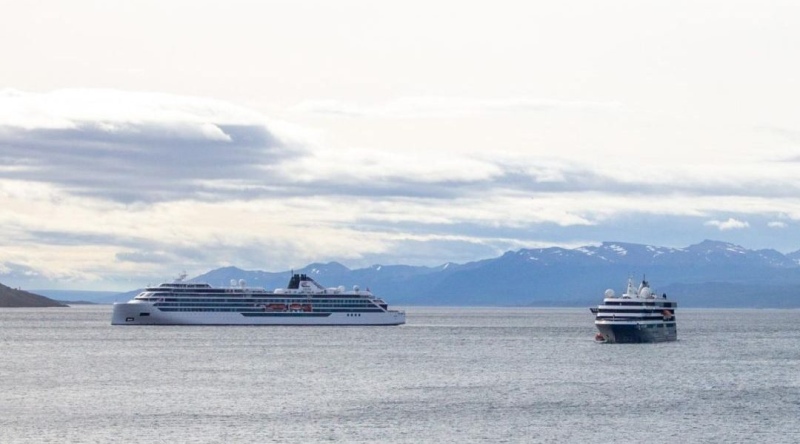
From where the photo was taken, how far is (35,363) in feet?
429

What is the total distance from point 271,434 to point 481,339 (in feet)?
402

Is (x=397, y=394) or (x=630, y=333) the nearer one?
(x=397, y=394)

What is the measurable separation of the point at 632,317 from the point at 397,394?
206 ft

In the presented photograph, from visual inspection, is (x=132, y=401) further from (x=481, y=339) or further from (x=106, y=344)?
(x=481, y=339)

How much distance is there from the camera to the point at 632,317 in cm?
15150

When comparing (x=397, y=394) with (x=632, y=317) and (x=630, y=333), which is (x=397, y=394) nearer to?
(x=630, y=333)

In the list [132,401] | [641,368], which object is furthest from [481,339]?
[132,401]

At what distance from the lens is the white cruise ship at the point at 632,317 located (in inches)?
5955

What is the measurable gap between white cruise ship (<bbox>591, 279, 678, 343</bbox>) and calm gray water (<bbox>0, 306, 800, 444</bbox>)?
1.80m

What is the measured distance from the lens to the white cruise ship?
5955 inches

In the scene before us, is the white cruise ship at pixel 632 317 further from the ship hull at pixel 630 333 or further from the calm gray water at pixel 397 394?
the calm gray water at pixel 397 394

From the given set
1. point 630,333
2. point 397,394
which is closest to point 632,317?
point 630,333

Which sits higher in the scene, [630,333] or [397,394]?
[630,333]

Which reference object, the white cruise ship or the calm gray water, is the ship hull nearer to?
the white cruise ship
